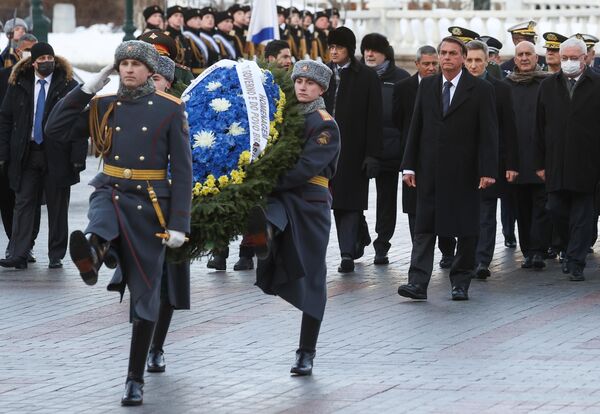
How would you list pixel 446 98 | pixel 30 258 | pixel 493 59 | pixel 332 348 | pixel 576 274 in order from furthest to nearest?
pixel 493 59 < pixel 30 258 < pixel 576 274 < pixel 446 98 < pixel 332 348

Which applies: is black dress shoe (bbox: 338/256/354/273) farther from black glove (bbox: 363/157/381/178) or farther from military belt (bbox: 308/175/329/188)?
military belt (bbox: 308/175/329/188)

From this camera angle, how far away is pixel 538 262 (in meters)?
14.8

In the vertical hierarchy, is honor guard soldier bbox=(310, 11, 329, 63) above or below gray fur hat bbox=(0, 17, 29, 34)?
below

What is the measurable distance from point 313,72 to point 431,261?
112 inches

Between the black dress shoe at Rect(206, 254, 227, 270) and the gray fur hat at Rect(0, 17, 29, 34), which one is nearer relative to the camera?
the black dress shoe at Rect(206, 254, 227, 270)

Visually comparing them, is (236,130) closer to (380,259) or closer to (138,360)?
(138,360)

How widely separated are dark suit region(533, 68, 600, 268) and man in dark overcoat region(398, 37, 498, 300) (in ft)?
4.76

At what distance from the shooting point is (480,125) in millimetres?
12805

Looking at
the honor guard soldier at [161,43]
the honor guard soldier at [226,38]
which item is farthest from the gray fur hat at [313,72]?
the honor guard soldier at [226,38]

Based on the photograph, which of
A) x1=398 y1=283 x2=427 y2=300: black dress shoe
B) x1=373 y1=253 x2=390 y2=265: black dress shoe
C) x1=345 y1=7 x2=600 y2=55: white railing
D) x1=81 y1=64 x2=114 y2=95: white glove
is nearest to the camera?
x1=81 y1=64 x2=114 y2=95: white glove

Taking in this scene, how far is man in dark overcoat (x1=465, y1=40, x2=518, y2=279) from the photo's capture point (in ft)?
45.8

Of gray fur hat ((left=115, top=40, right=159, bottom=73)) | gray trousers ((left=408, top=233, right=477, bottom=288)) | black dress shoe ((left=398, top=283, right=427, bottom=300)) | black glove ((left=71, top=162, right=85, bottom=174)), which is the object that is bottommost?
black dress shoe ((left=398, top=283, right=427, bottom=300))

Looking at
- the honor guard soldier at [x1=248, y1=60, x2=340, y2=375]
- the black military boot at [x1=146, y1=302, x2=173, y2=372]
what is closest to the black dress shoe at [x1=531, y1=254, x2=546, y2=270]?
the honor guard soldier at [x1=248, y1=60, x2=340, y2=375]

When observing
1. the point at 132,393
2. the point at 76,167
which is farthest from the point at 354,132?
the point at 132,393
